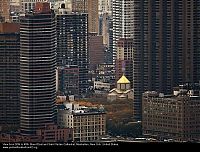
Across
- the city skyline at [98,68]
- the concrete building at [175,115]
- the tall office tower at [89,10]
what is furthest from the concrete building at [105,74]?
the concrete building at [175,115]

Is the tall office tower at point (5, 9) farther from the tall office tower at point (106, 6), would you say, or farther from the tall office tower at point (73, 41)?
the tall office tower at point (106, 6)

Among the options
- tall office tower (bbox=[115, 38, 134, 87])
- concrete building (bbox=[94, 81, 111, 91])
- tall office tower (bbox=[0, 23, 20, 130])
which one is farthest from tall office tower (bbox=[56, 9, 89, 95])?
tall office tower (bbox=[0, 23, 20, 130])

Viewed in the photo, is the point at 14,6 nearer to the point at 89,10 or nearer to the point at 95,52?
the point at 95,52

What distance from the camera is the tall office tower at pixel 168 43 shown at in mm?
9034

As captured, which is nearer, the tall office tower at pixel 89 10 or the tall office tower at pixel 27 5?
the tall office tower at pixel 27 5

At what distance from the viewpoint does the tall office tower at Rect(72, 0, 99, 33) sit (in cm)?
979

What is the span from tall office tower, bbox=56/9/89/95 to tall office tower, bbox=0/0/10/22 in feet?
2.06

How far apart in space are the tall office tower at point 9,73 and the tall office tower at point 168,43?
1.47 metres

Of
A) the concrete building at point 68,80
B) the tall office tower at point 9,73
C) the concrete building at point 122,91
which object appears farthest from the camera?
the concrete building at point 68,80

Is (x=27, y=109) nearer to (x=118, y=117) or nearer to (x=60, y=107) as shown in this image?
(x=60, y=107)

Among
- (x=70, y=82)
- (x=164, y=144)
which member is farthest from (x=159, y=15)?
(x=164, y=144)

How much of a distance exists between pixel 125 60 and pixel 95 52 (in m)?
0.48

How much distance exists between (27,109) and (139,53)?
2.13 metres

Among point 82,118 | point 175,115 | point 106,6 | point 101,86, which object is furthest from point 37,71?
point 106,6
